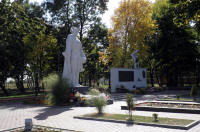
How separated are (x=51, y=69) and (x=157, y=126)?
25478mm

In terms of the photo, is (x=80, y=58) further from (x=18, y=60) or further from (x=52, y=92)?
(x=18, y=60)

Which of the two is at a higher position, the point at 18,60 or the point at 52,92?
the point at 18,60

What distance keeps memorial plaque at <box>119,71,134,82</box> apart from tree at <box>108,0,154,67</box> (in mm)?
3511

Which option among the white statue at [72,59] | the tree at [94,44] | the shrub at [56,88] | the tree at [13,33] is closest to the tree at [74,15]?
the tree at [94,44]

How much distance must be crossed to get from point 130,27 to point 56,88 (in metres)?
17.8

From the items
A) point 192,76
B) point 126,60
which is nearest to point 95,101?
point 126,60

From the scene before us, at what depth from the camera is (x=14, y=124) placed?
9492 mm

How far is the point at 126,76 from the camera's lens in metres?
26.4

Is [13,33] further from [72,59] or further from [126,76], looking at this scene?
[126,76]

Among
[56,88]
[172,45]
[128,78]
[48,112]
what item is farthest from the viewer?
[172,45]

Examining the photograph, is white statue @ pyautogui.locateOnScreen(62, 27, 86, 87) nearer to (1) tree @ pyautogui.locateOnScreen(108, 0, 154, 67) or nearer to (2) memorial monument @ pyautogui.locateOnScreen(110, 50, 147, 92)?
(2) memorial monument @ pyautogui.locateOnScreen(110, 50, 147, 92)

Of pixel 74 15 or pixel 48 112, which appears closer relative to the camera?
pixel 48 112

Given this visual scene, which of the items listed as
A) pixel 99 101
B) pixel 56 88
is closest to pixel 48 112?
pixel 56 88

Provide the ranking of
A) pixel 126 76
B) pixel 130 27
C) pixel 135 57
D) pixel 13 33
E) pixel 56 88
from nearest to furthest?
pixel 56 88
pixel 13 33
pixel 126 76
pixel 135 57
pixel 130 27
